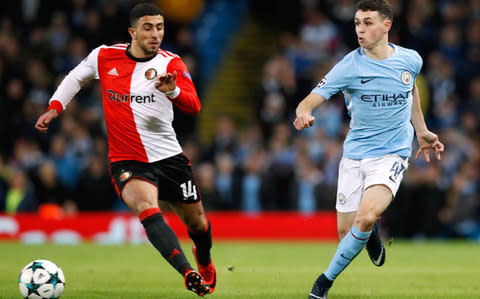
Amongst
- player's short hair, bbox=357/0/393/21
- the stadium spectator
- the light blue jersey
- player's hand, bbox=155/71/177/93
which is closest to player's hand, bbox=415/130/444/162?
the light blue jersey

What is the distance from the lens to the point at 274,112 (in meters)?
19.0

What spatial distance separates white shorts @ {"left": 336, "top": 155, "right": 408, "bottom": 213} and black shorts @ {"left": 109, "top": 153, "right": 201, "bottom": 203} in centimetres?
150

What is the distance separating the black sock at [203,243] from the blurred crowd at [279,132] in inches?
Result: 343

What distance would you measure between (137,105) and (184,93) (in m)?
0.64

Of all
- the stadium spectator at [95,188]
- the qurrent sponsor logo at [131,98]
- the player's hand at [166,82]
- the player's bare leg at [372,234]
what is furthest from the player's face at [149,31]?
the stadium spectator at [95,188]

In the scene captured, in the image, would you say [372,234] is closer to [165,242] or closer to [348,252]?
[348,252]

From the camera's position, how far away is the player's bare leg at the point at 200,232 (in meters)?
8.43

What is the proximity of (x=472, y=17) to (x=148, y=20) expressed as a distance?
531 inches

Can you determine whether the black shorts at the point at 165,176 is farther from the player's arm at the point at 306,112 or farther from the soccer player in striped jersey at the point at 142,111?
the player's arm at the point at 306,112

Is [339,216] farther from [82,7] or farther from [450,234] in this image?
[82,7]

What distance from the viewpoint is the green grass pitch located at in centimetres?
866

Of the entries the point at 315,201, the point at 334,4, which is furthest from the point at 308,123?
the point at 334,4

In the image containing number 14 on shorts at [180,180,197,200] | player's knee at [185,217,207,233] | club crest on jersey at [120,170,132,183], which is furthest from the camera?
player's knee at [185,217,207,233]

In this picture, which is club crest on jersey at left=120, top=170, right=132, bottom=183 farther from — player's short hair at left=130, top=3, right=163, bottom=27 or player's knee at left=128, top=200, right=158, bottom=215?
player's short hair at left=130, top=3, right=163, bottom=27
